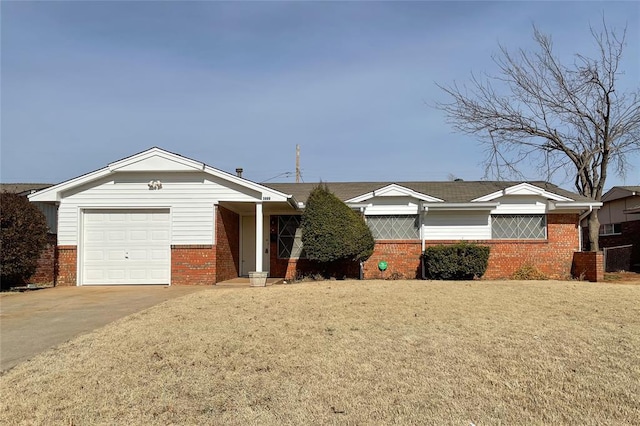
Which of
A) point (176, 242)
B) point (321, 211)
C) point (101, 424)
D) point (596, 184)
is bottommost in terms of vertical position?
point (101, 424)

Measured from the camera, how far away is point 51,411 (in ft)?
13.1

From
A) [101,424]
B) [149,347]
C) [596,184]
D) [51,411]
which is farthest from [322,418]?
[596,184]

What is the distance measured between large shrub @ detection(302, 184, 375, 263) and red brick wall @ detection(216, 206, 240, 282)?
102 inches

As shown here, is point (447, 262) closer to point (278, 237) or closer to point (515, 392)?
point (278, 237)

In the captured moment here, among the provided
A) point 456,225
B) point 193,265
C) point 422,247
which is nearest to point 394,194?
point 422,247

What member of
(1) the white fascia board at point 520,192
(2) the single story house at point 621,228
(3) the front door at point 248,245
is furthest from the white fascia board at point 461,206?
(2) the single story house at point 621,228

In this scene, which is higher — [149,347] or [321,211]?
[321,211]

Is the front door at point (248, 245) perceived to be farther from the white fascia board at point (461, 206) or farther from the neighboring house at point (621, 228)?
the neighboring house at point (621, 228)

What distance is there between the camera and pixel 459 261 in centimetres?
1480

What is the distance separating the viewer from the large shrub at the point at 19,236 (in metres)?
12.1

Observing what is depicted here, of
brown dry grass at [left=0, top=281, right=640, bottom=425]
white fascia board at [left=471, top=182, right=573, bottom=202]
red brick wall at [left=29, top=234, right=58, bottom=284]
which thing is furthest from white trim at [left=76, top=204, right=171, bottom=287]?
white fascia board at [left=471, top=182, right=573, bottom=202]

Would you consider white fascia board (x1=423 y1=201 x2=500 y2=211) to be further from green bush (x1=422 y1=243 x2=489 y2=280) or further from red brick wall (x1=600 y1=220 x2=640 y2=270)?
red brick wall (x1=600 y1=220 x2=640 y2=270)

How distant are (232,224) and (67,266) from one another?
16.9ft

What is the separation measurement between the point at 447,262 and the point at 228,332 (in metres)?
9.69
